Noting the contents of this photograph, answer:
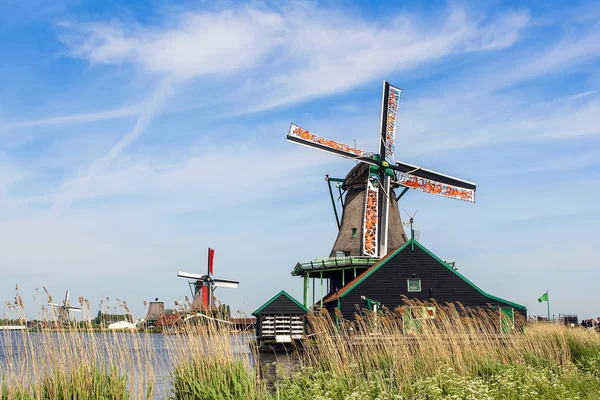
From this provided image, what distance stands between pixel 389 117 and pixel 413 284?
1035 centimetres

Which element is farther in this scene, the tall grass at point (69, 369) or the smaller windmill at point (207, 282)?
the smaller windmill at point (207, 282)

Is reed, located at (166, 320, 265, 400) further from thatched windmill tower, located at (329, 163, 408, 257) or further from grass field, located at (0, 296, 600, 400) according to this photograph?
thatched windmill tower, located at (329, 163, 408, 257)

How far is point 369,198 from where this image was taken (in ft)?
94.5

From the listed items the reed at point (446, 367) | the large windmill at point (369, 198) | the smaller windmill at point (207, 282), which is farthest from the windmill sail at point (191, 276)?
the reed at point (446, 367)

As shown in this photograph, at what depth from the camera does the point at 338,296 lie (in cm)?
2486

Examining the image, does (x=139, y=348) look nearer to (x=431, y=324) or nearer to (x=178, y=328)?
(x=178, y=328)

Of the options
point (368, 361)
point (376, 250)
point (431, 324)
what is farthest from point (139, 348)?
point (376, 250)

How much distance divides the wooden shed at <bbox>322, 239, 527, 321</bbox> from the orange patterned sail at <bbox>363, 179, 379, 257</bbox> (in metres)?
2.57

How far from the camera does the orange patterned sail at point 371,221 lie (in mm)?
27969

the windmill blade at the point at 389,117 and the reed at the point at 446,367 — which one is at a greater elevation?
the windmill blade at the point at 389,117

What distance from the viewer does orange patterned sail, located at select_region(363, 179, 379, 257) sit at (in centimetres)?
2797

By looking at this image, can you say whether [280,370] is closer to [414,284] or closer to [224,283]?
[414,284]

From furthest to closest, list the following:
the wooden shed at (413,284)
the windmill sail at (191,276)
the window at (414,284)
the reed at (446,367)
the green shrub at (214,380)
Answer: the windmill sail at (191,276), the window at (414,284), the wooden shed at (413,284), the reed at (446,367), the green shrub at (214,380)

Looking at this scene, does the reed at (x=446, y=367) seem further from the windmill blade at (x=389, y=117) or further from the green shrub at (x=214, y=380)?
the windmill blade at (x=389, y=117)
